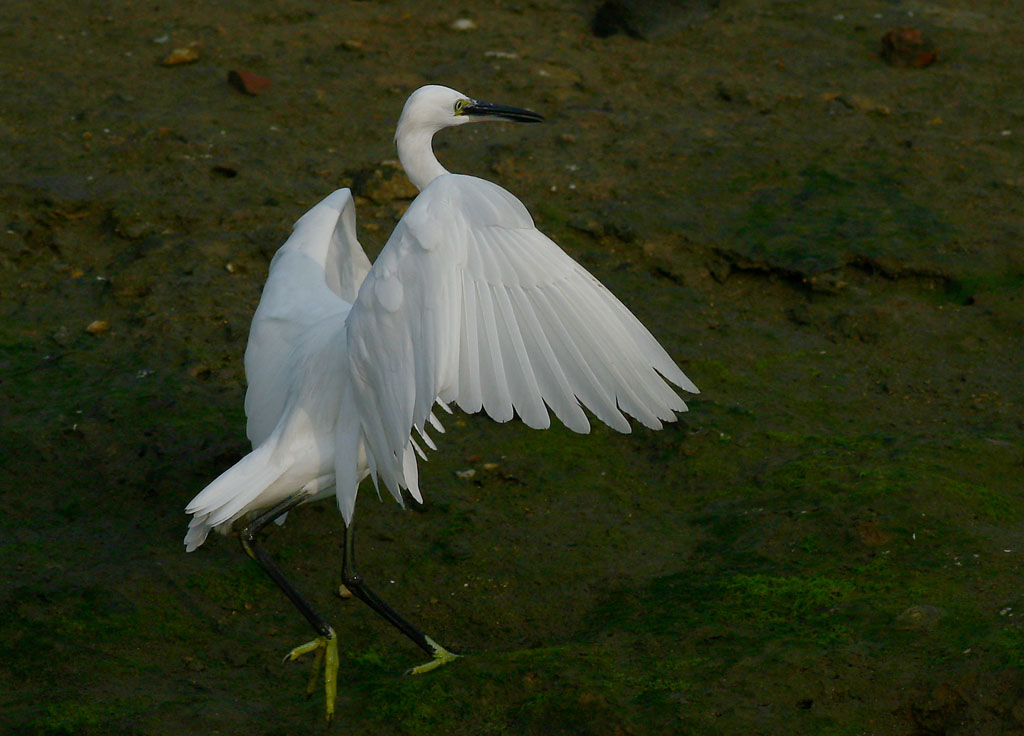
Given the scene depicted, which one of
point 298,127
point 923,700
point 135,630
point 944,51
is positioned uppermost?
point 944,51

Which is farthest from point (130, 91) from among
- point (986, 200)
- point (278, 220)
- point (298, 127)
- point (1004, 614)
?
point (1004, 614)

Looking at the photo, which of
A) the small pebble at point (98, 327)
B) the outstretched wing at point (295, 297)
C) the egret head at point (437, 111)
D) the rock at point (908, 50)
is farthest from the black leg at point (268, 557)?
the rock at point (908, 50)

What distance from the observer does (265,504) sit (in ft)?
14.2

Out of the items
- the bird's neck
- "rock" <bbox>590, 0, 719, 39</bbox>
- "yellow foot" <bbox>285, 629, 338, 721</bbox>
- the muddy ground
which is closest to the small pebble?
the muddy ground

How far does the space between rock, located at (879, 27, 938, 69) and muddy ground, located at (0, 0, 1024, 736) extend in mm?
92

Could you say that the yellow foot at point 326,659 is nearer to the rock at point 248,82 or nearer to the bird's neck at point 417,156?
the bird's neck at point 417,156

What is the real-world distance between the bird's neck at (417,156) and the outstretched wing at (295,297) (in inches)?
12.4

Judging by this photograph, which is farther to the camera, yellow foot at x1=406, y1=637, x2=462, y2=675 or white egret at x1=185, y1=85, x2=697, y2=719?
yellow foot at x1=406, y1=637, x2=462, y2=675

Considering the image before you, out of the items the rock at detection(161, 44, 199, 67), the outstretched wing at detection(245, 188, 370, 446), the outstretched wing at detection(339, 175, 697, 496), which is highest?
the outstretched wing at detection(339, 175, 697, 496)

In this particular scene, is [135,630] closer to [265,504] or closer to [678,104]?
[265,504]

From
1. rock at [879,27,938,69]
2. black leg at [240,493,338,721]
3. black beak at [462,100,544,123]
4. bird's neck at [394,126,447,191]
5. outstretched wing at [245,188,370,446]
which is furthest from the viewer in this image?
rock at [879,27,938,69]

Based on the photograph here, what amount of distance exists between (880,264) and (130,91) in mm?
4920

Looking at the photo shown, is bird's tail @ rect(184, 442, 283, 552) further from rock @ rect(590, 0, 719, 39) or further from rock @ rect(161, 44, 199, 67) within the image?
rock @ rect(590, 0, 719, 39)

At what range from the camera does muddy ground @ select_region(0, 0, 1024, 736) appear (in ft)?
13.0
